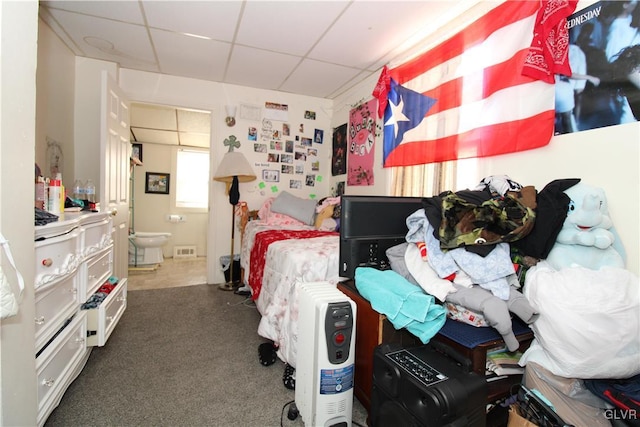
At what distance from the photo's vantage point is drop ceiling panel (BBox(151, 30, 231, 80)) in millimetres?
2441

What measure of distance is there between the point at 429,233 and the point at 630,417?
0.81m

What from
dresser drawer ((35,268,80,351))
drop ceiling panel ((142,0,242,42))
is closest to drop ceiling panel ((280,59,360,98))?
drop ceiling panel ((142,0,242,42))

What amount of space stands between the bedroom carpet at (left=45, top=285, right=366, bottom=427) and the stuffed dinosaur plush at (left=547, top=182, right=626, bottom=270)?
1.16 meters

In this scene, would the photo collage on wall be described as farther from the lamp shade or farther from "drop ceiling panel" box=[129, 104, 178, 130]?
"drop ceiling panel" box=[129, 104, 178, 130]

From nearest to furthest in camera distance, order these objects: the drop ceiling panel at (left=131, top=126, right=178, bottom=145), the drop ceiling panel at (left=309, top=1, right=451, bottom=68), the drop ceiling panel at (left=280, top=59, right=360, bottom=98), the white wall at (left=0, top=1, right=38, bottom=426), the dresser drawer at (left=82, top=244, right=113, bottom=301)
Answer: the white wall at (left=0, top=1, right=38, bottom=426)
the dresser drawer at (left=82, top=244, right=113, bottom=301)
the drop ceiling panel at (left=309, top=1, right=451, bottom=68)
the drop ceiling panel at (left=280, top=59, right=360, bottom=98)
the drop ceiling panel at (left=131, top=126, right=178, bottom=145)

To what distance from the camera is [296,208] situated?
3.34m

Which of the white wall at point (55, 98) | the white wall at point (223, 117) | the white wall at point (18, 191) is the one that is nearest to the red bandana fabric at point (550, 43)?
the white wall at point (18, 191)

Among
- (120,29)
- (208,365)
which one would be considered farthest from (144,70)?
(208,365)

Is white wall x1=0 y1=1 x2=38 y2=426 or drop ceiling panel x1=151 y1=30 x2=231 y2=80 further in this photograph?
drop ceiling panel x1=151 y1=30 x2=231 y2=80

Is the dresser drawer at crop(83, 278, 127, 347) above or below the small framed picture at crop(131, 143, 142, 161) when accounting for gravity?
below

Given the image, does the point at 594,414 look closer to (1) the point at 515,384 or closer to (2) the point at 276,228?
(1) the point at 515,384

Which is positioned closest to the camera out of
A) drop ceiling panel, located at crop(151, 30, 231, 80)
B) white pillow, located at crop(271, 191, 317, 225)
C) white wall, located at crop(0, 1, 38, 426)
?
white wall, located at crop(0, 1, 38, 426)

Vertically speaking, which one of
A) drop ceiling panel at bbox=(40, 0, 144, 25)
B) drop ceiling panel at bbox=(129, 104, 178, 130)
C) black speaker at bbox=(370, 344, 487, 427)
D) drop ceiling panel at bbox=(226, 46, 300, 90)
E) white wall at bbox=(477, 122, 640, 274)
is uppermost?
drop ceiling panel at bbox=(226, 46, 300, 90)

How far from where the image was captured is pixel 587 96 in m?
1.29
